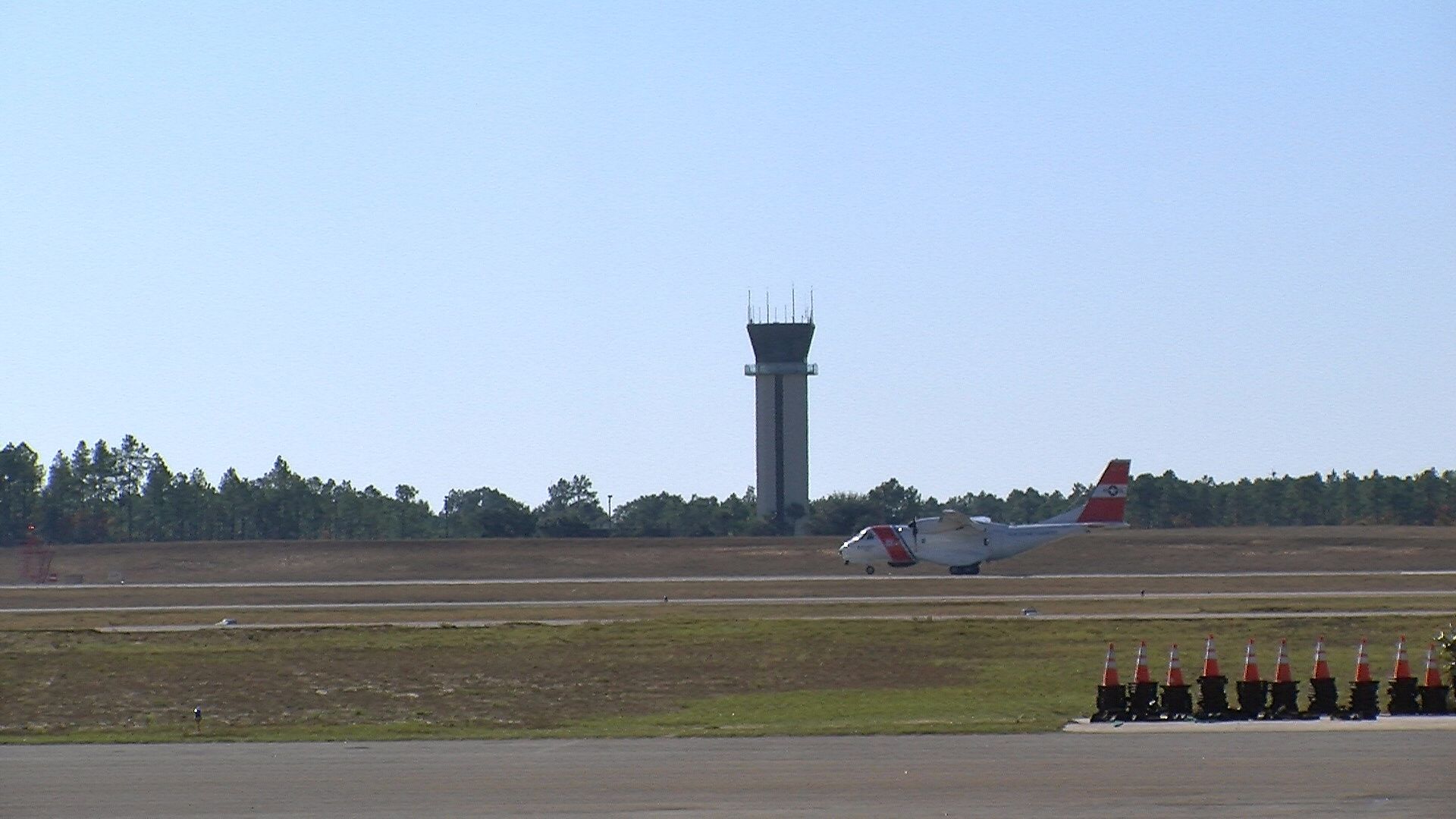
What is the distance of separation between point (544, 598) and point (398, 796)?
134 ft

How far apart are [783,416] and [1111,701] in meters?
109

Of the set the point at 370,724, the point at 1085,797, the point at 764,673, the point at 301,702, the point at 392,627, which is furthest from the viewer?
the point at 392,627

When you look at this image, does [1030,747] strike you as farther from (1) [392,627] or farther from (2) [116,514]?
(2) [116,514]

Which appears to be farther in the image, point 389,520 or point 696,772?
point 389,520

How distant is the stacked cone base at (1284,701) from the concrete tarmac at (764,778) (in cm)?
182

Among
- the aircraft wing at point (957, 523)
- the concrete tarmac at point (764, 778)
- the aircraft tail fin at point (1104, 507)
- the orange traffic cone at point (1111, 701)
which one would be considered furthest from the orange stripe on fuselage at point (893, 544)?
the concrete tarmac at point (764, 778)

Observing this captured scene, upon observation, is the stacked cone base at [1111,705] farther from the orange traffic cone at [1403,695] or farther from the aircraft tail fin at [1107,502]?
the aircraft tail fin at [1107,502]

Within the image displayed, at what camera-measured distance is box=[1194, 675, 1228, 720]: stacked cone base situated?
19906 millimetres

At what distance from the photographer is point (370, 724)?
22.3 m

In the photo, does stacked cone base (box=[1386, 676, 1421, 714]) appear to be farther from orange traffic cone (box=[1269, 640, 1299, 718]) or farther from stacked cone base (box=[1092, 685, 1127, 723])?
→ stacked cone base (box=[1092, 685, 1127, 723])

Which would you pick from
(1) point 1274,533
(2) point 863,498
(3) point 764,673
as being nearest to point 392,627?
(3) point 764,673

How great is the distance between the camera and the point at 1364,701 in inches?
770

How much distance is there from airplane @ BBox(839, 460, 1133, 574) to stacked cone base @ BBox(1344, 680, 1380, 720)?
46.5m

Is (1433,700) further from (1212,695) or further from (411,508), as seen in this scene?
(411,508)
